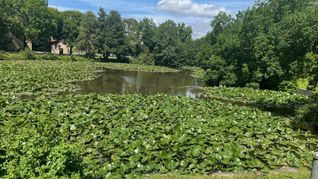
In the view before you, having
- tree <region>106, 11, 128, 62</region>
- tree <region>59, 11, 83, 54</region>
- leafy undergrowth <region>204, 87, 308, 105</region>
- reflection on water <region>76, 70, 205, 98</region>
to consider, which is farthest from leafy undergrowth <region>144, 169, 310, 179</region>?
tree <region>59, 11, 83, 54</region>

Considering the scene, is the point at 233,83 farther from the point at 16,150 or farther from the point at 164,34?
the point at 164,34

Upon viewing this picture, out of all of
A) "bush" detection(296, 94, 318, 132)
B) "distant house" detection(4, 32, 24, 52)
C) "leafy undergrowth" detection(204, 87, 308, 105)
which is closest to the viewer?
"bush" detection(296, 94, 318, 132)

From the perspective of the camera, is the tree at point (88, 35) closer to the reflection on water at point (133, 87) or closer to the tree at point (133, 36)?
the tree at point (133, 36)

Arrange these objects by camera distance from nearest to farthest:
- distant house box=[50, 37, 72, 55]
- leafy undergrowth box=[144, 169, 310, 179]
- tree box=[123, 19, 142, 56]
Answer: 1. leafy undergrowth box=[144, 169, 310, 179]
2. tree box=[123, 19, 142, 56]
3. distant house box=[50, 37, 72, 55]

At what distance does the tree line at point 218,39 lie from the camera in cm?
1731

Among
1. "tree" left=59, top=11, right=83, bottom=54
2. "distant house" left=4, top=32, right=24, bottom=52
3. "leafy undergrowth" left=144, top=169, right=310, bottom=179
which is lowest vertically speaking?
"leafy undergrowth" left=144, top=169, right=310, bottom=179

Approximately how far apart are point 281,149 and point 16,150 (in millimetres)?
7926

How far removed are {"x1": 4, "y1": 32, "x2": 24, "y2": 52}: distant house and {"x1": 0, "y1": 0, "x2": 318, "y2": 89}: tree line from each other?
158cm

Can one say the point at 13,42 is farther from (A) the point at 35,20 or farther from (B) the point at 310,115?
(B) the point at 310,115

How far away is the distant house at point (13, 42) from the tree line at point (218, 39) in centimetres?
158

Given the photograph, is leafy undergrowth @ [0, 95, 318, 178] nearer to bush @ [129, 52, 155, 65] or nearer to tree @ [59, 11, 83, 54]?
bush @ [129, 52, 155, 65]

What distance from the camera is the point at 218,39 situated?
42.6 m

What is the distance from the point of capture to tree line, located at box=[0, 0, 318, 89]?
56.8 feet

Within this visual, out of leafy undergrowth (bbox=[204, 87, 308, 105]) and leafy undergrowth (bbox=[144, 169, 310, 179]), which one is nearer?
leafy undergrowth (bbox=[144, 169, 310, 179])
